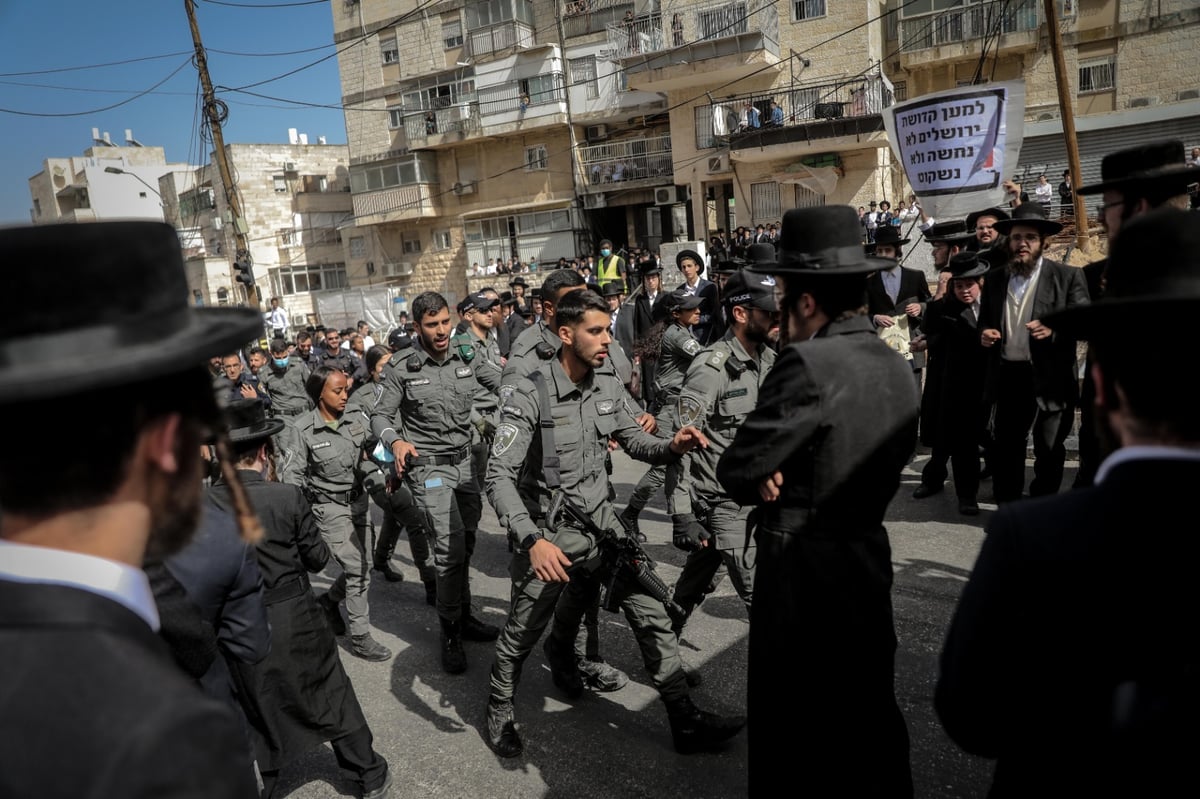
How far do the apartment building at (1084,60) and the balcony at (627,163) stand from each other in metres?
8.74

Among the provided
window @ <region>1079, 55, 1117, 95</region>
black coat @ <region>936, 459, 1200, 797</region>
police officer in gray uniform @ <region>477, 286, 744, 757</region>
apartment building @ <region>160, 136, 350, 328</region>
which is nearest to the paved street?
police officer in gray uniform @ <region>477, 286, 744, 757</region>

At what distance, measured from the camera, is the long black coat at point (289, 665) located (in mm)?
3285

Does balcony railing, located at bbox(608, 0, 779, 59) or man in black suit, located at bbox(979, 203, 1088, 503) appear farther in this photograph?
balcony railing, located at bbox(608, 0, 779, 59)

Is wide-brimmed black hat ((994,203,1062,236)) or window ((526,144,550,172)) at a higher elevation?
window ((526,144,550,172))

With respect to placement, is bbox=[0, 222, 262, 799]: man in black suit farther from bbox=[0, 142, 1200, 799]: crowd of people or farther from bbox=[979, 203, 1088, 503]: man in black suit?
bbox=[979, 203, 1088, 503]: man in black suit

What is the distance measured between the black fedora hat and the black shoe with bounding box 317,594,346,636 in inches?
178

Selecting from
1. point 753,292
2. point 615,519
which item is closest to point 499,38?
point 753,292

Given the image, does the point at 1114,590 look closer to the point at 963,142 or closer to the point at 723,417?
the point at 723,417

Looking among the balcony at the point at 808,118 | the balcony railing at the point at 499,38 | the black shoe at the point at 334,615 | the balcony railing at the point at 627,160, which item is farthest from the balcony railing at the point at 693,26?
the black shoe at the point at 334,615

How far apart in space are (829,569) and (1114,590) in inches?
48.1

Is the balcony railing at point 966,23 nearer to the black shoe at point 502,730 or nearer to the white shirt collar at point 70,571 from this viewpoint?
the black shoe at point 502,730

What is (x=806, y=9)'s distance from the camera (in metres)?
24.5

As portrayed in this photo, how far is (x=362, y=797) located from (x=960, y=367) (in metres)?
5.53

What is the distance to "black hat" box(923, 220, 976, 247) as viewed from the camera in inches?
298
